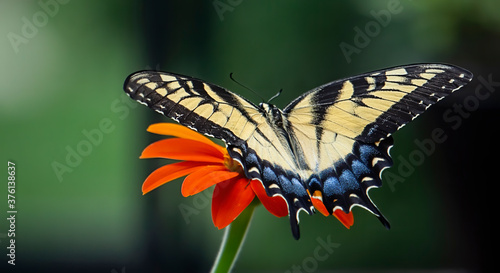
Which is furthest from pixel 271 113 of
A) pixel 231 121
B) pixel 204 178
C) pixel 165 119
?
pixel 165 119

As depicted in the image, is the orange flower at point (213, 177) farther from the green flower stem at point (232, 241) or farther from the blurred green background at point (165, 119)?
the blurred green background at point (165, 119)

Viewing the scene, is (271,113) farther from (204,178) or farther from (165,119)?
(165,119)

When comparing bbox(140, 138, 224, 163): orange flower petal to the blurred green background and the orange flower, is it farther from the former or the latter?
the blurred green background

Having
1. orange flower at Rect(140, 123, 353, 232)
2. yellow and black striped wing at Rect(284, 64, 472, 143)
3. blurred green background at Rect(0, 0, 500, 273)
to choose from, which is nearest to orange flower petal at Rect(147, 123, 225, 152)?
orange flower at Rect(140, 123, 353, 232)

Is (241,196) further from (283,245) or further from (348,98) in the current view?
(283,245)

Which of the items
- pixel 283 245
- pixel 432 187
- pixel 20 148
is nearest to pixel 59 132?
pixel 20 148

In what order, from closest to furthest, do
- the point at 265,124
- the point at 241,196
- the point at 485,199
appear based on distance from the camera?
the point at 241,196 → the point at 265,124 → the point at 485,199

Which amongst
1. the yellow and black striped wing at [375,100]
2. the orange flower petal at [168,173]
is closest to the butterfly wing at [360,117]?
the yellow and black striped wing at [375,100]
